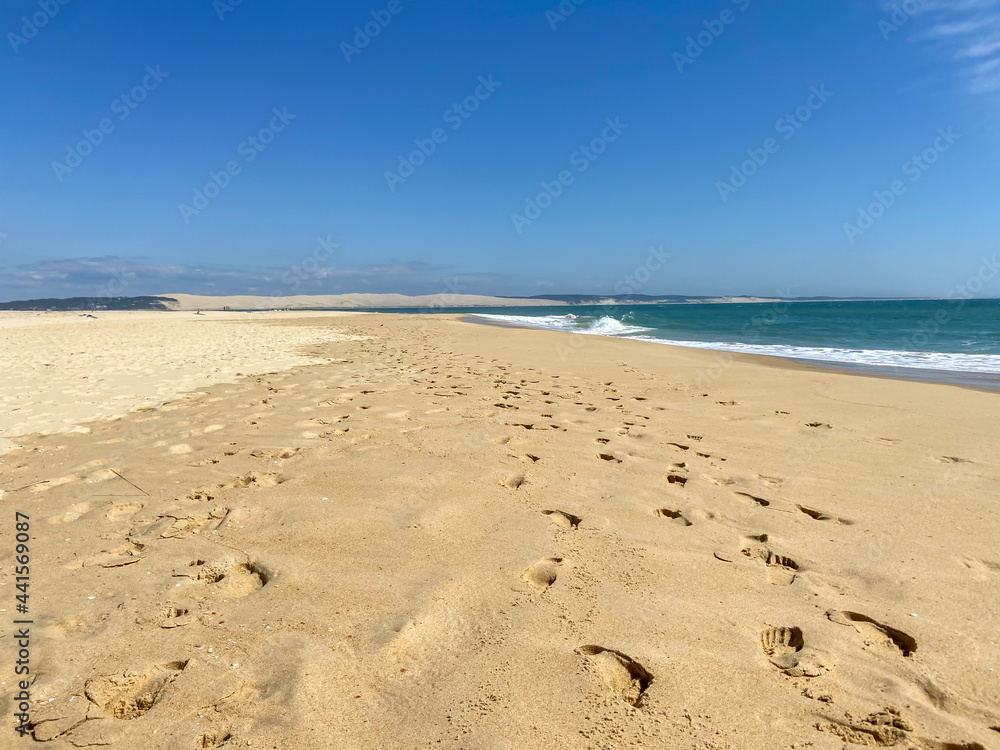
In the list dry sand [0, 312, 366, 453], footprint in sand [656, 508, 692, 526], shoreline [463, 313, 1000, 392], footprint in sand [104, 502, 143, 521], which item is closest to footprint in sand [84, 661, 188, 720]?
footprint in sand [104, 502, 143, 521]

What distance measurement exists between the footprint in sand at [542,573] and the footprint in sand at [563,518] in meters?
0.41

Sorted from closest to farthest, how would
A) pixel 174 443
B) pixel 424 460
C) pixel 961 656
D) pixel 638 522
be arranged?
1. pixel 961 656
2. pixel 638 522
3. pixel 424 460
4. pixel 174 443

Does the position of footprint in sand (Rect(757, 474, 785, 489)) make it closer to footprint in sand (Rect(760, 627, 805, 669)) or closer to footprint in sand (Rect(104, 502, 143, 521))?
footprint in sand (Rect(760, 627, 805, 669))

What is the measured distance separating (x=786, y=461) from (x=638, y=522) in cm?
196

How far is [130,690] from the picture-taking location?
5.83 ft

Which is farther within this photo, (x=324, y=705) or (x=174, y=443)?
(x=174, y=443)

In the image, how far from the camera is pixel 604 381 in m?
7.98

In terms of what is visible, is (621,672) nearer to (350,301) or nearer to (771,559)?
(771,559)

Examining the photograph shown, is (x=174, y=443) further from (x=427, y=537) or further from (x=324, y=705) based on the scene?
(x=324, y=705)

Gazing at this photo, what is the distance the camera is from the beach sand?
1700 millimetres

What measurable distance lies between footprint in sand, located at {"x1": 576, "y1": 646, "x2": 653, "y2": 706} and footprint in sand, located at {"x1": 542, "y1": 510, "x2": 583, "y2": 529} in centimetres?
107

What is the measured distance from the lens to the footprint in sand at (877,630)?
208cm

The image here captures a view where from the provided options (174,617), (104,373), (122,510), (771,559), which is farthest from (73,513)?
(104,373)

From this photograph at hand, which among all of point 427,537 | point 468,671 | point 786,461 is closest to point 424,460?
point 427,537
